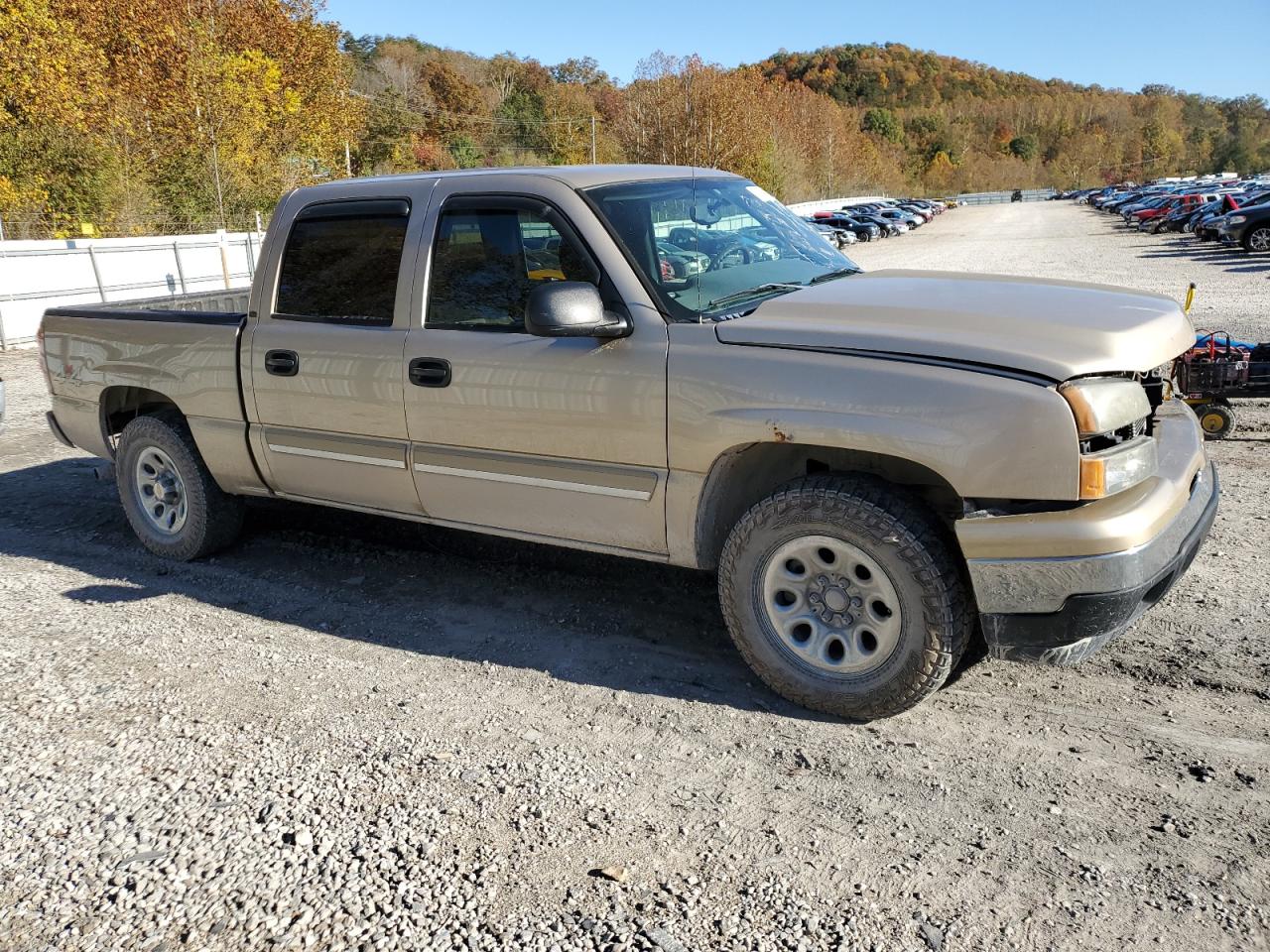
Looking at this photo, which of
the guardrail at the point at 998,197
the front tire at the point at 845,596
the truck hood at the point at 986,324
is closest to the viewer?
the truck hood at the point at 986,324

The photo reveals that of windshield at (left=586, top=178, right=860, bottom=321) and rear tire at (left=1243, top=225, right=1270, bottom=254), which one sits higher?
windshield at (left=586, top=178, right=860, bottom=321)

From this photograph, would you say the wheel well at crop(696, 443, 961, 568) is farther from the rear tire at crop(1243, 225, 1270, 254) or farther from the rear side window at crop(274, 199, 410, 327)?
the rear tire at crop(1243, 225, 1270, 254)

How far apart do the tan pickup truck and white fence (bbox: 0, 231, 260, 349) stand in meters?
9.88

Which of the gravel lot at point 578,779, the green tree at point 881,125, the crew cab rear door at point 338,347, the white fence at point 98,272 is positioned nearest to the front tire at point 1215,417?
the gravel lot at point 578,779

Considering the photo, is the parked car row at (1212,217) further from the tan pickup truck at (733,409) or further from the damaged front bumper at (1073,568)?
the damaged front bumper at (1073,568)

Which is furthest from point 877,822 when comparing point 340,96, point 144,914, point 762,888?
point 340,96

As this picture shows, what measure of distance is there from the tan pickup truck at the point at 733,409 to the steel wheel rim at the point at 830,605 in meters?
0.01

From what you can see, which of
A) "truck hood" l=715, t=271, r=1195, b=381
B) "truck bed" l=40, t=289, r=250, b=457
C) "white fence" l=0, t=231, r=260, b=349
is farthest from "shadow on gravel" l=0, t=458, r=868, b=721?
"white fence" l=0, t=231, r=260, b=349

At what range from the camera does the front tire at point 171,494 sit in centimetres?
574

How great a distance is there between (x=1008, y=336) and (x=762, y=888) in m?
1.92

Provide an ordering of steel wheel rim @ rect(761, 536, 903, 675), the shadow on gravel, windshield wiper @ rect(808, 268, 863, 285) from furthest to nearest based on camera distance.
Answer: windshield wiper @ rect(808, 268, 863, 285) → the shadow on gravel → steel wheel rim @ rect(761, 536, 903, 675)

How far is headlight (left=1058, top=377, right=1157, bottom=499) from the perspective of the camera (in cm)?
327

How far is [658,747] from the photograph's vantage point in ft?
12.2

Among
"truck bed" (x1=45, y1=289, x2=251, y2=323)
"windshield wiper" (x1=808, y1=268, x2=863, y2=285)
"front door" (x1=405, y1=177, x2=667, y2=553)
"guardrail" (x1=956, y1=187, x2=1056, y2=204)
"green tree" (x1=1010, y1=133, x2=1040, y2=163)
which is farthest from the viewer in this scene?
"green tree" (x1=1010, y1=133, x2=1040, y2=163)
